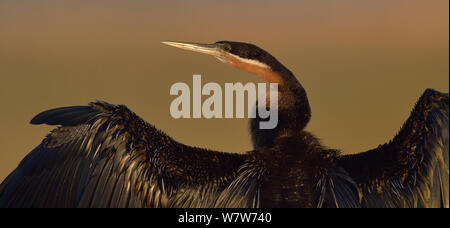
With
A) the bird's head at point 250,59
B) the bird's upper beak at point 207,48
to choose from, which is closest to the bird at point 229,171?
the bird's head at point 250,59

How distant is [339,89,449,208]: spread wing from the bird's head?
80cm

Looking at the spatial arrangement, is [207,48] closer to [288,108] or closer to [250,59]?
[250,59]

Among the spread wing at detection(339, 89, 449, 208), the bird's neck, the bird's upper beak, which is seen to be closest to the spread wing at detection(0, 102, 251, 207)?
the bird's neck

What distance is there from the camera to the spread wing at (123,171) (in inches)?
152

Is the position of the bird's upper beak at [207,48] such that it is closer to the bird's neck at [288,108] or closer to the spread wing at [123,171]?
the bird's neck at [288,108]

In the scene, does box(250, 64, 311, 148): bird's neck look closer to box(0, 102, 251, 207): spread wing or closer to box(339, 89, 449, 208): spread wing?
box(0, 102, 251, 207): spread wing

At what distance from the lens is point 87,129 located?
400cm

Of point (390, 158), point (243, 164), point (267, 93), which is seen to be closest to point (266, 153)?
point (243, 164)

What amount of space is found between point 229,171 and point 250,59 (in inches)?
34.3

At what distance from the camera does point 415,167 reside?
3.88 metres

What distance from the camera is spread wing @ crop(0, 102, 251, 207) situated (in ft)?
12.6

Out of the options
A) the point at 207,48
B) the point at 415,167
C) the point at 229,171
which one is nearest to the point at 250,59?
the point at 207,48

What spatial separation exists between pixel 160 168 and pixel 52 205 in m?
0.79

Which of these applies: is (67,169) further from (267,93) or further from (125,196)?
(267,93)
